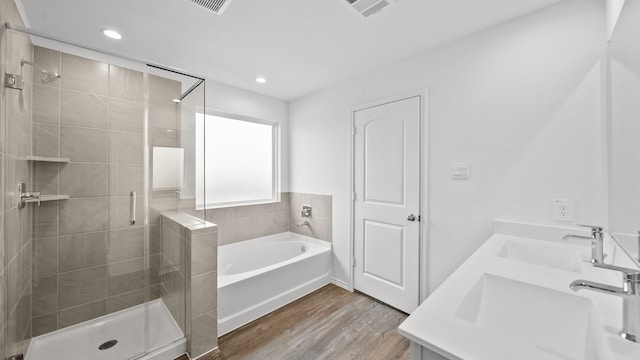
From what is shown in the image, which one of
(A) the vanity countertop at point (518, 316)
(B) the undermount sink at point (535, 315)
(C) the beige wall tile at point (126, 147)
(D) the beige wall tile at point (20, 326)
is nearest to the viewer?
(A) the vanity countertop at point (518, 316)

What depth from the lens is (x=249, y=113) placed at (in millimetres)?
3107

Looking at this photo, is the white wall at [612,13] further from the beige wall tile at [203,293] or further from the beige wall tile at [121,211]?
the beige wall tile at [121,211]

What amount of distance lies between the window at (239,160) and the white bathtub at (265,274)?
61 cm

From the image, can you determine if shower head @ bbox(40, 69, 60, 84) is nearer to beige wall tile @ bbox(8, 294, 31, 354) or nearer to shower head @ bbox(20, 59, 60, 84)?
shower head @ bbox(20, 59, 60, 84)

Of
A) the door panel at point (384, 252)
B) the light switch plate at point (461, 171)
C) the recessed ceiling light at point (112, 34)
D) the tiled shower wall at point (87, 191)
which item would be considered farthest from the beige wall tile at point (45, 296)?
the light switch plate at point (461, 171)

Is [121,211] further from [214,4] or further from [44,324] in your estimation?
[214,4]

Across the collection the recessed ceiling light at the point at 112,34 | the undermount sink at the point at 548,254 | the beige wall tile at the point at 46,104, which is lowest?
the undermount sink at the point at 548,254

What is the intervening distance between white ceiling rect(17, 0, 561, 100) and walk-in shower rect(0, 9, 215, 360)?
0.27 meters

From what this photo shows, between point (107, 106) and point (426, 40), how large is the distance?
262cm

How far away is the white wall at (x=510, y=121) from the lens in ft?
4.82

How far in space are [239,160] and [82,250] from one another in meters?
1.69

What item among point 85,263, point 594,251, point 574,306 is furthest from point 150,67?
point 594,251

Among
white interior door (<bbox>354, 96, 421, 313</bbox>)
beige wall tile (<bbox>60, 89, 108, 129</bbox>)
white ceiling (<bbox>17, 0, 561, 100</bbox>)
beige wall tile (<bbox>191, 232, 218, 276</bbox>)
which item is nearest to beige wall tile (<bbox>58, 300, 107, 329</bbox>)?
beige wall tile (<bbox>191, 232, 218, 276</bbox>)

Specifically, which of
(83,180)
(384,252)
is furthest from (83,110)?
(384,252)
